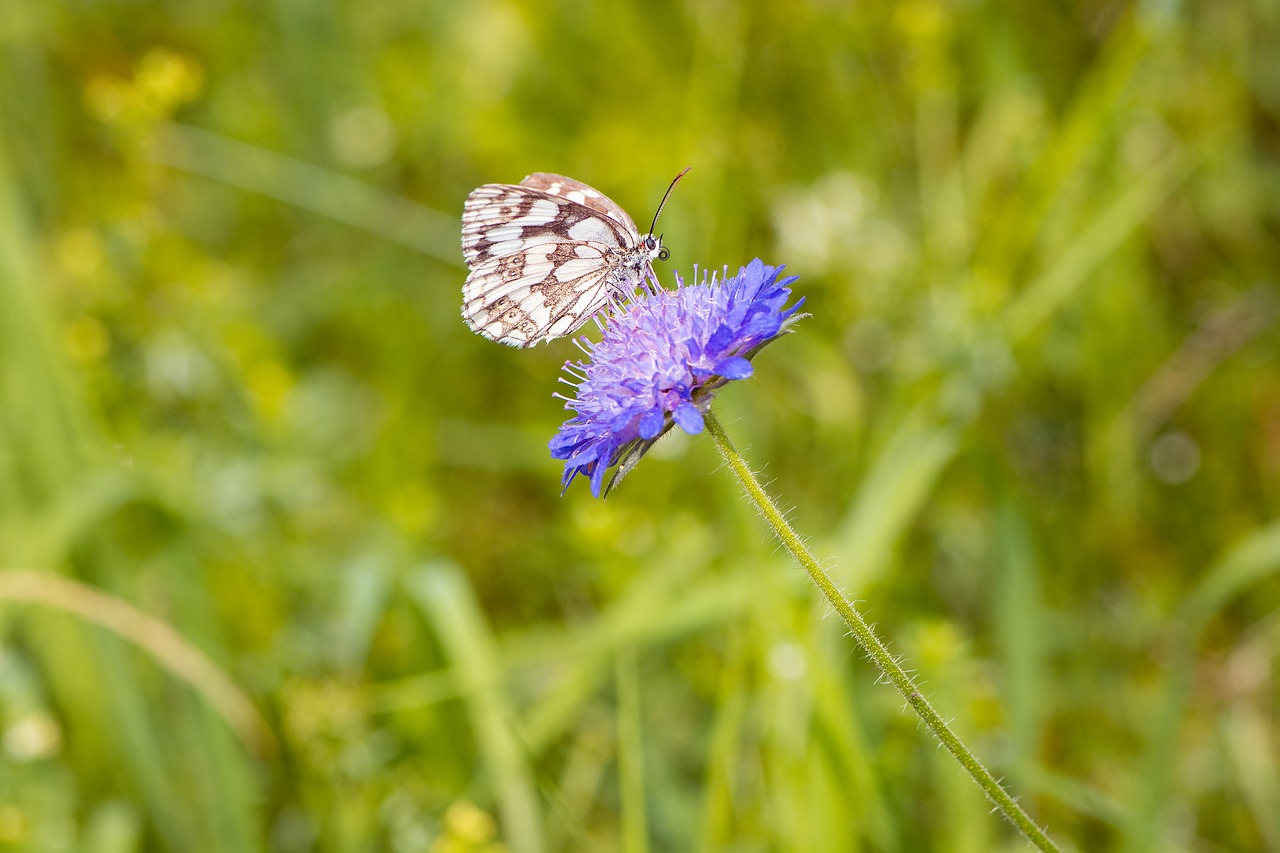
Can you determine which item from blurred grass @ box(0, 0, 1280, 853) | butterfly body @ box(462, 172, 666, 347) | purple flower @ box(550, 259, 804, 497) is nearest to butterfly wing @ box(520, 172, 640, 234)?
butterfly body @ box(462, 172, 666, 347)

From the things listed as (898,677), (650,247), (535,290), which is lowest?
(898,677)

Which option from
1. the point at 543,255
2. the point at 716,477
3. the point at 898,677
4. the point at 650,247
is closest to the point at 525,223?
the point at 543,255

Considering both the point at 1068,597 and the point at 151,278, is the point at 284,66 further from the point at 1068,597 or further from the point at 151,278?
the point at 1068,597

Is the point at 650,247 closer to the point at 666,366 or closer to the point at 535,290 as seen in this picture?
the point at 535,290

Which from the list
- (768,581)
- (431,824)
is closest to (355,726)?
(431,824)

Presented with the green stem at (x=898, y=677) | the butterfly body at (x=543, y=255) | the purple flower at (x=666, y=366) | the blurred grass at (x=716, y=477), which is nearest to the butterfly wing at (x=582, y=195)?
the butterfly body at (x=543, y=255)

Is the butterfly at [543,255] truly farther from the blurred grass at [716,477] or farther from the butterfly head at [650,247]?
the blurred grass at [716,477]

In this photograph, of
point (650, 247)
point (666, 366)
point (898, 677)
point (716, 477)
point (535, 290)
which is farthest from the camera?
point (716, 477)

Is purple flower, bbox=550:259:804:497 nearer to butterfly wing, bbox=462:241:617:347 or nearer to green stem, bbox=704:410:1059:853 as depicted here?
green stem, bbox=704:410:1059:853
